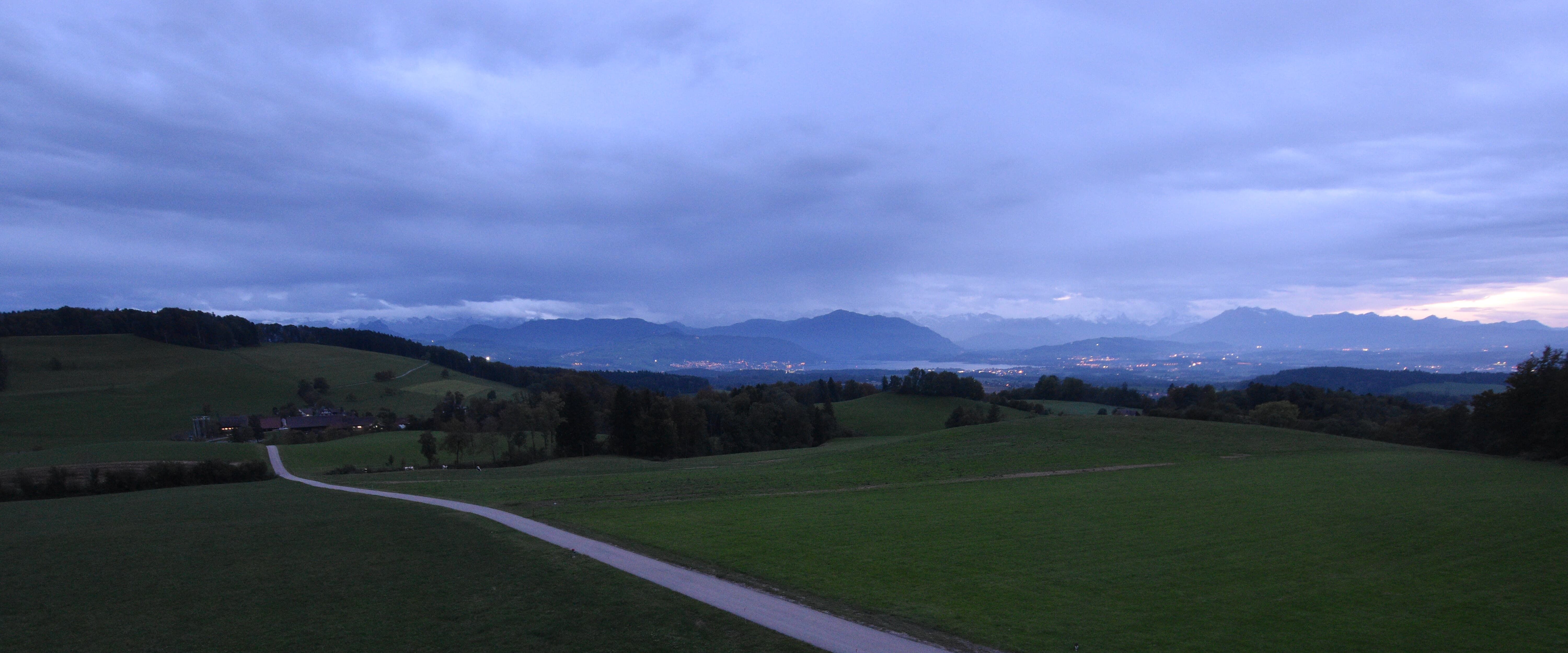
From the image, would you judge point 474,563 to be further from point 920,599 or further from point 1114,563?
point 1114,563

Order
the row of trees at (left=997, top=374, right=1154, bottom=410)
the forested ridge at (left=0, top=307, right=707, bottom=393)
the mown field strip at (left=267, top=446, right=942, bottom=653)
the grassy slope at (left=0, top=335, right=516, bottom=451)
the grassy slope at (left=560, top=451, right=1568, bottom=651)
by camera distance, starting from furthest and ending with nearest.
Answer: the forested ridge at (left=0, top=307, right=707, bottom=393), the row of trees at (left=997, top=374, right=1154, bottom=410), the grassy slope at (left=0, top=335, right=516, bottom=451), the grassy slope at (left=560, top=451, right=1568, bottom=651), the mown field strip at (left=267, top=446, right=942, bottom=653)

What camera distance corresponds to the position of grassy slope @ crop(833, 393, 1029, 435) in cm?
8988

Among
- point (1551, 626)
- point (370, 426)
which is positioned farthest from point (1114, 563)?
point (370, 426)

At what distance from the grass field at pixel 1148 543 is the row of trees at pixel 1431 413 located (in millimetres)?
2890

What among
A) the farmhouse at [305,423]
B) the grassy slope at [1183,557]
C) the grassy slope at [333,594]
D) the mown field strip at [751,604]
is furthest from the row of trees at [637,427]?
the mown field strip at [751,604]

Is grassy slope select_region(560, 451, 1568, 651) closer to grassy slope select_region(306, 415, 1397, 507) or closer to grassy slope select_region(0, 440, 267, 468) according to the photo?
grassy slope select_region(306, 415, 1397, 507)

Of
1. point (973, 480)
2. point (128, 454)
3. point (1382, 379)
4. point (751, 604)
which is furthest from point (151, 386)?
point (1382, 379)

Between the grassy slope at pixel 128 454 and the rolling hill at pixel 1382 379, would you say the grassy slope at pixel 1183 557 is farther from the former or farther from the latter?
the rolling hill at pixel 1382 379

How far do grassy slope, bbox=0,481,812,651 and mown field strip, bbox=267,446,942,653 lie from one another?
0.39 m

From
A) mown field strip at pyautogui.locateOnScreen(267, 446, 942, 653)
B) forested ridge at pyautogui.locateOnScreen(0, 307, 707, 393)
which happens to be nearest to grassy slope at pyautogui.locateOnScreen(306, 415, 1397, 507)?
mown field strip at pyautogui.locateOnScreen(267, 446, 942, 653)

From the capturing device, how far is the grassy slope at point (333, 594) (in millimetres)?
11539

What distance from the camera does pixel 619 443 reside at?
2721 inches

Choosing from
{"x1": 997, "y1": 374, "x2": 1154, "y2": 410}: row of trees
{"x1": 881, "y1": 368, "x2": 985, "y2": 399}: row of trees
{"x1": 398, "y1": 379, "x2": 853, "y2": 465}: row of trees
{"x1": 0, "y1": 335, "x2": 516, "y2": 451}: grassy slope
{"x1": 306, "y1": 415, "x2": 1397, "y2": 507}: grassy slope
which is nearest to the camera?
{"x1": 306, "y1": 415, "x2": 1397, "y2": 507}: grassy slope

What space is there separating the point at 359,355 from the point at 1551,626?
167 metres
